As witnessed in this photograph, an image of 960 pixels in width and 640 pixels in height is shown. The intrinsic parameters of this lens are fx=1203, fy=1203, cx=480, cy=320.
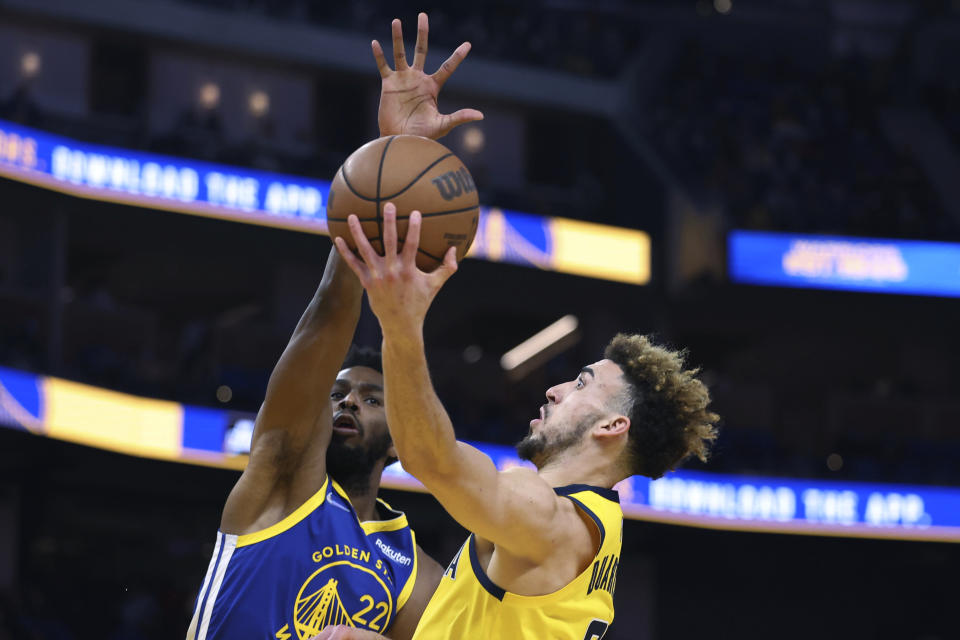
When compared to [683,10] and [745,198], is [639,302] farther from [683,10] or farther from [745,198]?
[683,10]

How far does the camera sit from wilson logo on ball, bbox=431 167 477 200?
3.01m

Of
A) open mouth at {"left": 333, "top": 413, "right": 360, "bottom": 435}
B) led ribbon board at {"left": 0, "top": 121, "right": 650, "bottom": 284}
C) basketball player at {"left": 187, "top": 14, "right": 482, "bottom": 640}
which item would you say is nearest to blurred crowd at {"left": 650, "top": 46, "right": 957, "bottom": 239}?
led ribbon board at {"left": 0, "top": 121, "right": 650, "bottom": 284}

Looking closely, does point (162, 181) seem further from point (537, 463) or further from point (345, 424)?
point (537, 463)

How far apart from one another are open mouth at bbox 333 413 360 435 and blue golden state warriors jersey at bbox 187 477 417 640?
23 centimetres

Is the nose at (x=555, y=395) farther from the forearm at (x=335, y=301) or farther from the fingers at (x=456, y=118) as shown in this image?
the fingers at (x=456, y=118)

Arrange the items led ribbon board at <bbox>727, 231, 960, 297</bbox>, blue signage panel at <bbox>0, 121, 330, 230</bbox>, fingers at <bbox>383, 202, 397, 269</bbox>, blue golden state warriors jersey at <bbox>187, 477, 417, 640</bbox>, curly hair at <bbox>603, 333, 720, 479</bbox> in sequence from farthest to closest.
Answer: led ribbon board at <bbox>727, 231, 960, 297</bbox> → blue signage panel at <bbox>0, 121, 330, 230</bbox> → blue golden state warriors jersey at <bbox>187, 477, 417, 640</bbox> → curly hair at <bbox>603, 333, 720, 479</bbox> → fingers at <bbox>383, 202, 397, 269</bbox>

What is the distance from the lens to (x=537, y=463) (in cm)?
356

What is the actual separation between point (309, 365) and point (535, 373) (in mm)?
19600

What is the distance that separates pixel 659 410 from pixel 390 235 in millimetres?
1245

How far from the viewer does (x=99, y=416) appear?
46.8ft

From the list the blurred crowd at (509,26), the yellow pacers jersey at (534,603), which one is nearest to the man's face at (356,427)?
the yellow pacers jersey at (534,603)

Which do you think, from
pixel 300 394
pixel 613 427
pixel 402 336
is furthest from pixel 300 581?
pixel 402 336

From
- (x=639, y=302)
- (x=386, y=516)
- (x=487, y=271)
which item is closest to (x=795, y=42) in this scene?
(x=639, y=302)

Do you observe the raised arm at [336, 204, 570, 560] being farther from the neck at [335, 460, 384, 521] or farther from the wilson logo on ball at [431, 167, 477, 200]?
the neck at [335, 460, 384, 521]
